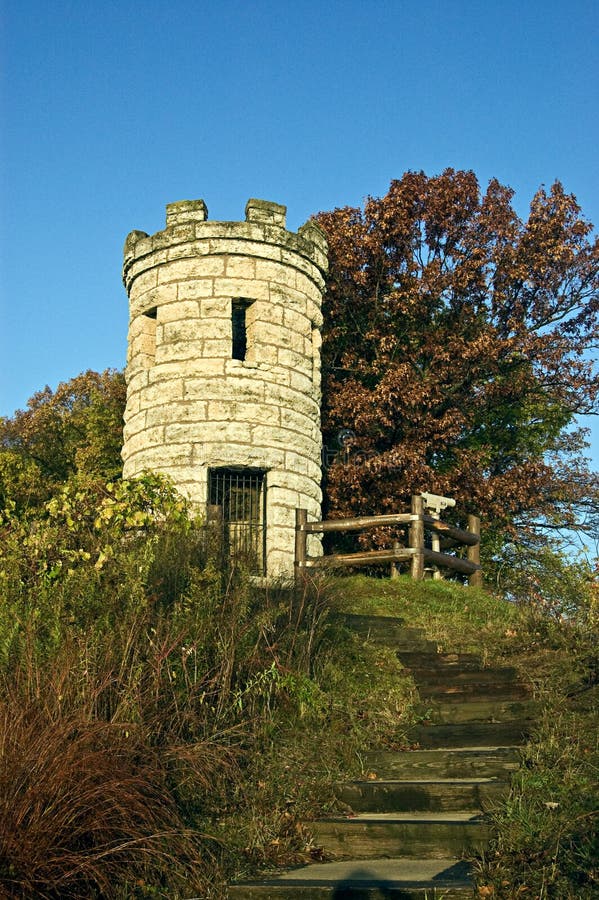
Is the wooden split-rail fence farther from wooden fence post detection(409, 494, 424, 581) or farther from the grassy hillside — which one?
the grassy hillside

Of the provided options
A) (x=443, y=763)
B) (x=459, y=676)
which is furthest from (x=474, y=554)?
(x=443, y=763)

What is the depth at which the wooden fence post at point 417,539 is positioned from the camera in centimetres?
1271

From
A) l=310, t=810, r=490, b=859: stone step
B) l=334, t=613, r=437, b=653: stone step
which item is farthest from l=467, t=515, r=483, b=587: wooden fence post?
l=310, t=810, r=490, b=859: stone step

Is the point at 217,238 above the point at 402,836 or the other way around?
above

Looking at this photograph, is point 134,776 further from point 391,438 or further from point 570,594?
point 391,438

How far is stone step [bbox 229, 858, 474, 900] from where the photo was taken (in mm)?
4668

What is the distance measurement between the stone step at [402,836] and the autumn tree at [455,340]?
450 inches

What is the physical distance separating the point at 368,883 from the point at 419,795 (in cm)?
129

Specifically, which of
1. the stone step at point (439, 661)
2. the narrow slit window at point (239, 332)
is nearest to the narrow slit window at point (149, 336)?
the narrow slit window at point (239, 332)

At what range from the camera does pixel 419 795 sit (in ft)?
19.9

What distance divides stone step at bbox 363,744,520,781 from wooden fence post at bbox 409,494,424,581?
592cm

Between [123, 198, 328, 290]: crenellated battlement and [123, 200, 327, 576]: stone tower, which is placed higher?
[123, 198, 328, 290]: crenellated battlement

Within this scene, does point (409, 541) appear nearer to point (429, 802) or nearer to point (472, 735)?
point (472, 735)

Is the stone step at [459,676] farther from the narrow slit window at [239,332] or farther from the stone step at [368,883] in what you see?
the narrow slit window at [239,332]
